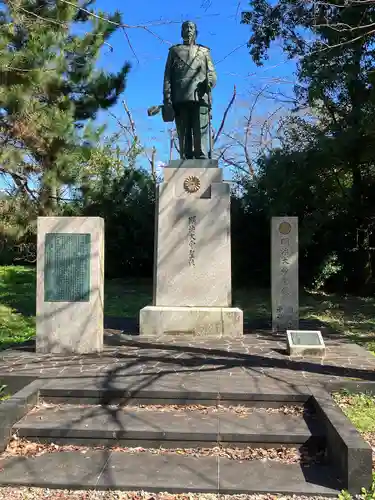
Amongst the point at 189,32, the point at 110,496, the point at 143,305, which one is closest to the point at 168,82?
the point at 189,32

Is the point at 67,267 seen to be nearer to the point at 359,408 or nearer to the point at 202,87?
the point at 359,408

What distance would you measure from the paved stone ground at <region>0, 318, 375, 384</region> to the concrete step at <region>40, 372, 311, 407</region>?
20 cm

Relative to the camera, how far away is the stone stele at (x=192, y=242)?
26.7 ft

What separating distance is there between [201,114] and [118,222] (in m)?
9.82

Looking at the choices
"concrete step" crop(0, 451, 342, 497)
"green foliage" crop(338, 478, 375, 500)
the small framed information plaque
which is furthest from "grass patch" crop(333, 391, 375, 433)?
the small framed information plaque

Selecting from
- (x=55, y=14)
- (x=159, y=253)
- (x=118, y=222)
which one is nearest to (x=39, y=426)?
(x=159, y=253)

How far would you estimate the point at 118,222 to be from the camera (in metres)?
18.1

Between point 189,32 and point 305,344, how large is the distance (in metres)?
5.47

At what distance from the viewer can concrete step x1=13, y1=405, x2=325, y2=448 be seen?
13.5 feet

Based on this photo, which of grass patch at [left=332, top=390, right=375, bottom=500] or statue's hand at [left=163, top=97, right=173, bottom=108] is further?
statue's hand at [left=163, top=97, right=173, bottom=108]

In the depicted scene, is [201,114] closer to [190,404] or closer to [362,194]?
[190,404]

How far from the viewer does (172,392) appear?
15.7ft

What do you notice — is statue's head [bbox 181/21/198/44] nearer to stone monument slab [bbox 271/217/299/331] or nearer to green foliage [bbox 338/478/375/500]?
stone monument slab [bbox 271/217/299/331]

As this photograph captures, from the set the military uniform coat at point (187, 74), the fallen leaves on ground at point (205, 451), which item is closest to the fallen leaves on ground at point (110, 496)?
the fallen leaves on ground at point (205, 451)
